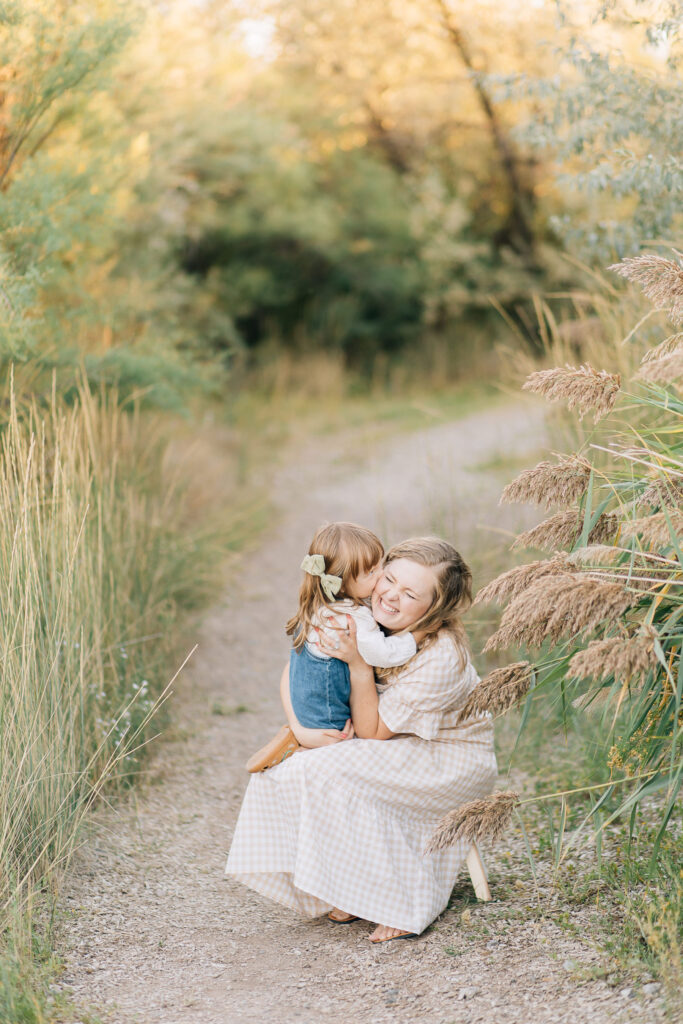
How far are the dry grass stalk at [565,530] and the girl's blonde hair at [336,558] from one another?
1.67ft

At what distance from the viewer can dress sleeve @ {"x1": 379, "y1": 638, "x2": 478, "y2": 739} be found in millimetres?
2795

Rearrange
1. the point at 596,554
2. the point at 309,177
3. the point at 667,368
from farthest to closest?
the point at 309,177
the point at 596,554
the point at 667,368


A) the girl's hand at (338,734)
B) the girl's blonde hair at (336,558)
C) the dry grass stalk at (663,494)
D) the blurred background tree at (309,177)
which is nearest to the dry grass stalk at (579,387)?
the dry grass stalk at (663,494)

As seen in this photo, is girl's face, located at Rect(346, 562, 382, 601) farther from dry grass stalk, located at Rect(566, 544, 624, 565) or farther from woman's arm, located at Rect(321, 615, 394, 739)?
dry grass stalk, located at Rect(566, 544, 624, 565)

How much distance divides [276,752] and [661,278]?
66.3 inches

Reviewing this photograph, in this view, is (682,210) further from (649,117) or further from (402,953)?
(402,953)

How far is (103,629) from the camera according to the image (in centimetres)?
387

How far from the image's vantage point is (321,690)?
2895 millimetres

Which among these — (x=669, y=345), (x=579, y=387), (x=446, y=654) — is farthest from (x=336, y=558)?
(x=669, y=345)

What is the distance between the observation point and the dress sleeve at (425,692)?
2795 millimetres

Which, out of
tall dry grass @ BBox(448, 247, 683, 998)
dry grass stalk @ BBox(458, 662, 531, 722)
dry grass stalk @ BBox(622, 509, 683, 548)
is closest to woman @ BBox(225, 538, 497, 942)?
tall dry grass @ BBox(448, 247, 683, 998)

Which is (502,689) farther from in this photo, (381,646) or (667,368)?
(667,368)

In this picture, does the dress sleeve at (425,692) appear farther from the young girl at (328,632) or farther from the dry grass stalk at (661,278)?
the dry grass stalk at (661,278)

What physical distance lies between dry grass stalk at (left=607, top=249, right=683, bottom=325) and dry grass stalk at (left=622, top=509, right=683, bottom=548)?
0.50m
